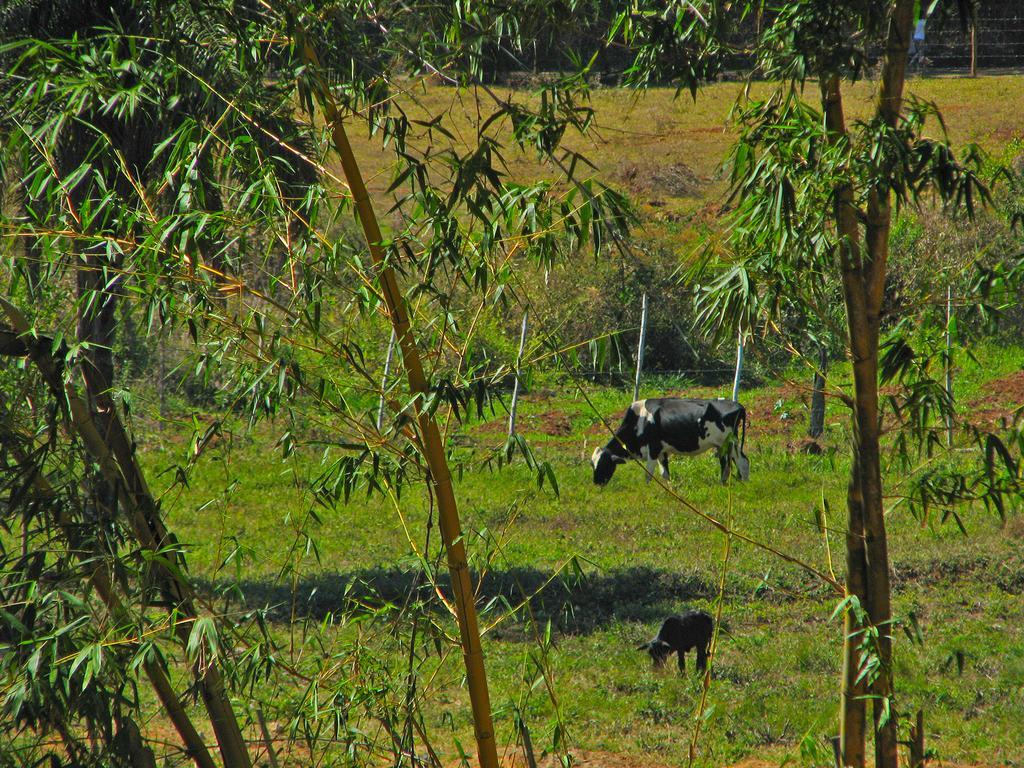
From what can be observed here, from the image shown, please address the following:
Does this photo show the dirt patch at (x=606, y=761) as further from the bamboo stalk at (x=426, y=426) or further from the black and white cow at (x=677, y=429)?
the black and white cow at (x=677, y=429)

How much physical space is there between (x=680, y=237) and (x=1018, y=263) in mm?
23571

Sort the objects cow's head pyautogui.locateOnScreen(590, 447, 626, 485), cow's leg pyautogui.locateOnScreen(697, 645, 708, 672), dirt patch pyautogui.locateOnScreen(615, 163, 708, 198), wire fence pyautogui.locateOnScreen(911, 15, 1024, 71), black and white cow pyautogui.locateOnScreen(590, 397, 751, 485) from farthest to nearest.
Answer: wire fence pyautogui.locateOnScreen(911, 15, 1024, 71) < dirt patch pyautogui.locateOnScreen(615, 163, 708, 198) < black and white cow pyautogui.locateOnScreen(590, 397, 751, 485) < cow's head pyautogui.locateOnScreen(590, 447, 626, 485) < cow's leg pyautogui.locateOnScreen(697, 645, 708, 672)

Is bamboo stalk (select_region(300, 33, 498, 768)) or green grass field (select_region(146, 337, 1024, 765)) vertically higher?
bamboo stalk (select_region(300, 33, 498, 768))

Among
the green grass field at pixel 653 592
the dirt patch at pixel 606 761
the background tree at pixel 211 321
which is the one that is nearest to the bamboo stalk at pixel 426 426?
the background tree at pixel 211 321

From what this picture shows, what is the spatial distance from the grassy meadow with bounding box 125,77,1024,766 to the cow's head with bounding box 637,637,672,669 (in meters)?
0.11

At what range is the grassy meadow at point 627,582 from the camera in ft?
15.2

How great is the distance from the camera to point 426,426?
11.2 ft

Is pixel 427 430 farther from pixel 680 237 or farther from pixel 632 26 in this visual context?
pixel 680 237

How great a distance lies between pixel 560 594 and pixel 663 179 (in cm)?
2275

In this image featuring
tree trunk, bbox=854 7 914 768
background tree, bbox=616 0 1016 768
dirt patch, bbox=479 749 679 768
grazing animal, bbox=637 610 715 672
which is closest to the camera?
background tree, bbox=616 0 1016 768

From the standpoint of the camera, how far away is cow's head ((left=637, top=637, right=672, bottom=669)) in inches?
345

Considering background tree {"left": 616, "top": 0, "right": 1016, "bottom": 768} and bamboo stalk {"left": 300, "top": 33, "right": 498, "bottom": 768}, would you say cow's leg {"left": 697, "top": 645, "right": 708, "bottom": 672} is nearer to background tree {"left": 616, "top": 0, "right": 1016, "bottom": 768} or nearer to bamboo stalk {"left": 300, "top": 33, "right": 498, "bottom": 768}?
background tree {"left": 616, "top": 0, "right": 1016, "bottom": 768}

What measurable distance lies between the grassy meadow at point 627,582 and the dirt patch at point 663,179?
12.0 metres

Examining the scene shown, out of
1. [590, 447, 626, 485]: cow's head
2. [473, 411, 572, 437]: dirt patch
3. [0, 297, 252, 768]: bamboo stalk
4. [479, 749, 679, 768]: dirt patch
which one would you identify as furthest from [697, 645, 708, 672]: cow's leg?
[473, 411, 572, 437]: dirt patch
